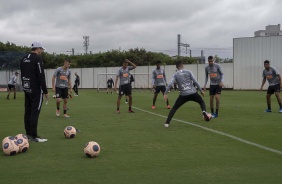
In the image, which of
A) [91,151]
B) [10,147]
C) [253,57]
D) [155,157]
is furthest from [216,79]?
[253,57]

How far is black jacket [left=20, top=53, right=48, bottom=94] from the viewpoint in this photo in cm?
864

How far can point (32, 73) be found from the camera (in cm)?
868

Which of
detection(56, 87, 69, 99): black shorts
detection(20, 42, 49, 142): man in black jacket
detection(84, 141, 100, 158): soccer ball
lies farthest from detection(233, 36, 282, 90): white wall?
detection(84, 141, 100, 158): soccer ball

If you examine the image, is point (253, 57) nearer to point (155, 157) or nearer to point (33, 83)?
point (33, 83)

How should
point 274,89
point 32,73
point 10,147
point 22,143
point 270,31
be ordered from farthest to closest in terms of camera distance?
point 270,31 → point 274,89 → point 32,73 → point 22,143 → point 10,147

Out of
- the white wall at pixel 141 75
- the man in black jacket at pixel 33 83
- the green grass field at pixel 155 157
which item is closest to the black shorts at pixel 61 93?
the green grass field at pixel 155 157

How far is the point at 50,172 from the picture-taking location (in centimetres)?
579

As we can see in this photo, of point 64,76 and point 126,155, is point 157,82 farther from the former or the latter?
point 126,155

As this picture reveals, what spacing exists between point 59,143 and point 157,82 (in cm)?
1037

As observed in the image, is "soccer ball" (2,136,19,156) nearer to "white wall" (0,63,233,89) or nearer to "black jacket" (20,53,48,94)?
"black jacket" (20,53,48,94)

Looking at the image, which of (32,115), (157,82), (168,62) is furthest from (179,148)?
(168,62)

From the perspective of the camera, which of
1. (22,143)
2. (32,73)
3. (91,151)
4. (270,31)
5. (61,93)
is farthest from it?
(270,31)

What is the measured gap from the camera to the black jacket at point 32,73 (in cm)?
864

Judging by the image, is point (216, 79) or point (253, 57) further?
point (253, 57)
